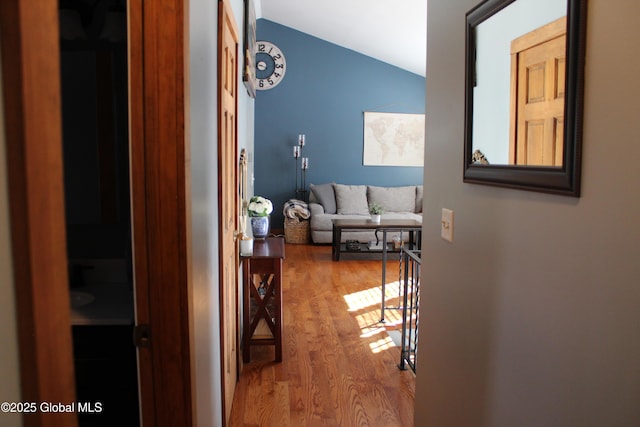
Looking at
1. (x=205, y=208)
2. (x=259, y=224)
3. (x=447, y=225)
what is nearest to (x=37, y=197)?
(x=205, y=208)

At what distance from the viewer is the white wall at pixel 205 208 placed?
1486 mm

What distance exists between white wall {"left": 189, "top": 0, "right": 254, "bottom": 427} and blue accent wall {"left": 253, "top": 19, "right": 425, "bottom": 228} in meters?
6.15

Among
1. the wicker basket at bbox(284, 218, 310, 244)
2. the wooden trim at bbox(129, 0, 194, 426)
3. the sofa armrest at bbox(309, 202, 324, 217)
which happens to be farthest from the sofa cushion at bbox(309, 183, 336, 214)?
the wooden trim at bbox(129, 0, 194, 426)

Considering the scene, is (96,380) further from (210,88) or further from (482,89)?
(482,89)

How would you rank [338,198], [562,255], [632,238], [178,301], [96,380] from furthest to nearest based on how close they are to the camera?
1. [338,198]
2. [96,380]
3. [178,301]
4. [562,255]
5. [632,238]

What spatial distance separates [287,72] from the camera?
26.6 feet

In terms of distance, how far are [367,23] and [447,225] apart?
5548 millimetres

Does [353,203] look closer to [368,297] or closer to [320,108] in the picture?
[320,108]

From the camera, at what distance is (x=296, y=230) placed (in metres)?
7.63

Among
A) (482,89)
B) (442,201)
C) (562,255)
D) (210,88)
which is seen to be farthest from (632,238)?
(210,88)

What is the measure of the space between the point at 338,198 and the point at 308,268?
212 centimetres

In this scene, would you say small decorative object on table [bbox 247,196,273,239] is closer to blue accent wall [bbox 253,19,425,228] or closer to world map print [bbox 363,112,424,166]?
blue accent wall [bbox 253,19,425,228]

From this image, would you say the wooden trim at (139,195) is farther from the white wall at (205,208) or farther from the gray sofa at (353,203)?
the gray sofa at (353,203)

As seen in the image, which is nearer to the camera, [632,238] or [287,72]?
[632,238]
